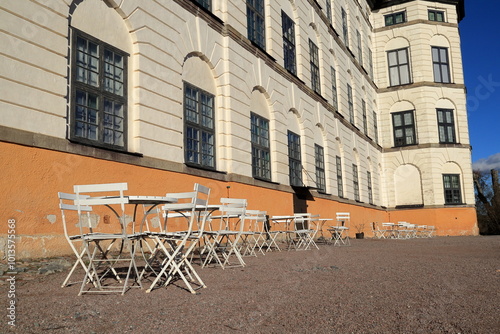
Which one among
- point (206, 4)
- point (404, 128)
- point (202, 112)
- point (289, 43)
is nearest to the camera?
point (202, 112)

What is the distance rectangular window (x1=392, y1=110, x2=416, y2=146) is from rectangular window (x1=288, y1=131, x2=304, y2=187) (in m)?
16.5

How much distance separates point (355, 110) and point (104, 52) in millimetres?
20226

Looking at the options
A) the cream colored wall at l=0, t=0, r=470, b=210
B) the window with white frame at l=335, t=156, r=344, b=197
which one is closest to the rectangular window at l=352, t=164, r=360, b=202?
the cream colored wall at l=0, t=0, r=470, b=210

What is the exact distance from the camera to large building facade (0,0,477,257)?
24.5ft

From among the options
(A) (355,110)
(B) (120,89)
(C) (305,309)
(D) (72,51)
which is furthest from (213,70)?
(A) (355,110)

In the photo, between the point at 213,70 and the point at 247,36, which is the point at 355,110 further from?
the point at 213,70

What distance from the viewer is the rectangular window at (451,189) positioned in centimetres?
3138

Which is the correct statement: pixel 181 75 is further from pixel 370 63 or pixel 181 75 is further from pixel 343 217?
pixel 370 63

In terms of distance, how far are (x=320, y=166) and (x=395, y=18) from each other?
714 inches

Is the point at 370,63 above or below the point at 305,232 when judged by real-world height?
above

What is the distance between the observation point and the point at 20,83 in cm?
741

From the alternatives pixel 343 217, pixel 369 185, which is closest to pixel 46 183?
pixel 343 217

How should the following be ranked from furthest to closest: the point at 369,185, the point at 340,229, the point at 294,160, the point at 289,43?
1. the point at 369,185
2. the point at 289,43
3. the point at 294,160
4. the point at 340,229

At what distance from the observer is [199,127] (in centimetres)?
1216
